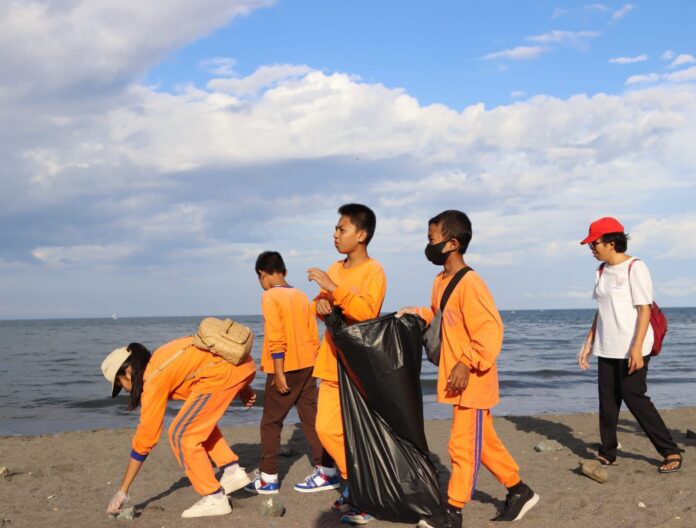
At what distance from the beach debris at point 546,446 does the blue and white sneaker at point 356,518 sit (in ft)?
9.54

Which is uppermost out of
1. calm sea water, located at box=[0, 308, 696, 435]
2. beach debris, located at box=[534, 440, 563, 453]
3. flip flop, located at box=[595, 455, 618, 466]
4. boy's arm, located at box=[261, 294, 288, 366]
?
boy's arm, located at box=[261, 294, 288, 366]

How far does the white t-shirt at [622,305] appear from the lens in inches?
201

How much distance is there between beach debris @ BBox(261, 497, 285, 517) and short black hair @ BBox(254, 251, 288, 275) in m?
1.68

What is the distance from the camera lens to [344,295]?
13.1 ft

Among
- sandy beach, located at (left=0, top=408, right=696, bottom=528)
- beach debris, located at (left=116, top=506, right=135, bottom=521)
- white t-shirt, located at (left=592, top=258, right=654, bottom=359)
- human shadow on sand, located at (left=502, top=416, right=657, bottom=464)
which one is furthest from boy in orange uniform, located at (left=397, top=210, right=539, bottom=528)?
human shadow on sand, located at (left=502, top=416, right=657, bottom=464)

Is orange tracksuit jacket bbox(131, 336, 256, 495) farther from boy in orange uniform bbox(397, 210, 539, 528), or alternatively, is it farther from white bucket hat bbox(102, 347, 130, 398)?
boy in orange uniform bbox(397, 210, 539, 528)

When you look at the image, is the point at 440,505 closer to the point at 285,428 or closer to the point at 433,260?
the point at 433,260

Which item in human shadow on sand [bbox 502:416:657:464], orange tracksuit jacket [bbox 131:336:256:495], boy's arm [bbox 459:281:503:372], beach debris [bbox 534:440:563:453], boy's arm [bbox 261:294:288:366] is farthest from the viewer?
beach debris [bbox 534:440:563:453]

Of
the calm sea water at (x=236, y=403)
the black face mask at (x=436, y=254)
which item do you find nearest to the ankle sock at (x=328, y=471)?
the black face mask at (x=436, y=254)

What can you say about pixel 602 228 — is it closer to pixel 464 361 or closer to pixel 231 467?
pixel 464 361

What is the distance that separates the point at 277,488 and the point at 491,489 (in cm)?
Result: 159

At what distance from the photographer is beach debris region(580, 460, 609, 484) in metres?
5.30

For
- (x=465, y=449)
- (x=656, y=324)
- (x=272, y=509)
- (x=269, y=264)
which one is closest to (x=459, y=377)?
(x=465, y=449)

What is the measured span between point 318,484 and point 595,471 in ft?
6.97
